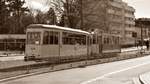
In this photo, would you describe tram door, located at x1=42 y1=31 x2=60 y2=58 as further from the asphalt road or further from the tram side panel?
the asphalt road

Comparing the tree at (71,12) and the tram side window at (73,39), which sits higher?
the tree at (71,12)

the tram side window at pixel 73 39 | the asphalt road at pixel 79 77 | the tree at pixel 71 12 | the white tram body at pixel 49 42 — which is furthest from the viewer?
the tree at pixel 71 12

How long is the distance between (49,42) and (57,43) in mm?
1211

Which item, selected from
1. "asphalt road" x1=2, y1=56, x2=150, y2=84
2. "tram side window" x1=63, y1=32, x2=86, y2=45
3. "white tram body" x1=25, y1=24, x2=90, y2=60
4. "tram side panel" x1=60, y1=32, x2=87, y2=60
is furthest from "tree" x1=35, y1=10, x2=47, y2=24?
"asphalt road" x1=2, y1=56, x2=150, y2=84

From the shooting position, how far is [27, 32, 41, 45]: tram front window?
90.4ft

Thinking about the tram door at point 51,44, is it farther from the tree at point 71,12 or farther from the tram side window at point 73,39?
the tree at point 71,12

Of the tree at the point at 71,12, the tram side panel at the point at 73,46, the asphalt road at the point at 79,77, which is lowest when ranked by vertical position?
the asphalt road at the point at 79,77

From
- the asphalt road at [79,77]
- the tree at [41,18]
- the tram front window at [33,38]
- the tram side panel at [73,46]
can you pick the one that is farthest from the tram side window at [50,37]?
the tree at [41,18]

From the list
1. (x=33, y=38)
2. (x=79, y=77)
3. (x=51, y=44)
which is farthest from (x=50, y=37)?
(x=79, y=77)

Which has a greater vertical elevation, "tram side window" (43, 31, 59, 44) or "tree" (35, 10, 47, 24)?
"tree" (35, 10, 47, 24)

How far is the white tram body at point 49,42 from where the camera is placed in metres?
27.4

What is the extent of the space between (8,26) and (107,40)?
5036 cm

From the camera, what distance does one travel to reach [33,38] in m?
28.0

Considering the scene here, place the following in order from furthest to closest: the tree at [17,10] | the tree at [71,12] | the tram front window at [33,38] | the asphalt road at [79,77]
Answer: the tree at [17,10] → the tree at [71,12] → the tram front window at [33,38] → the asphalt road at [79,77]
